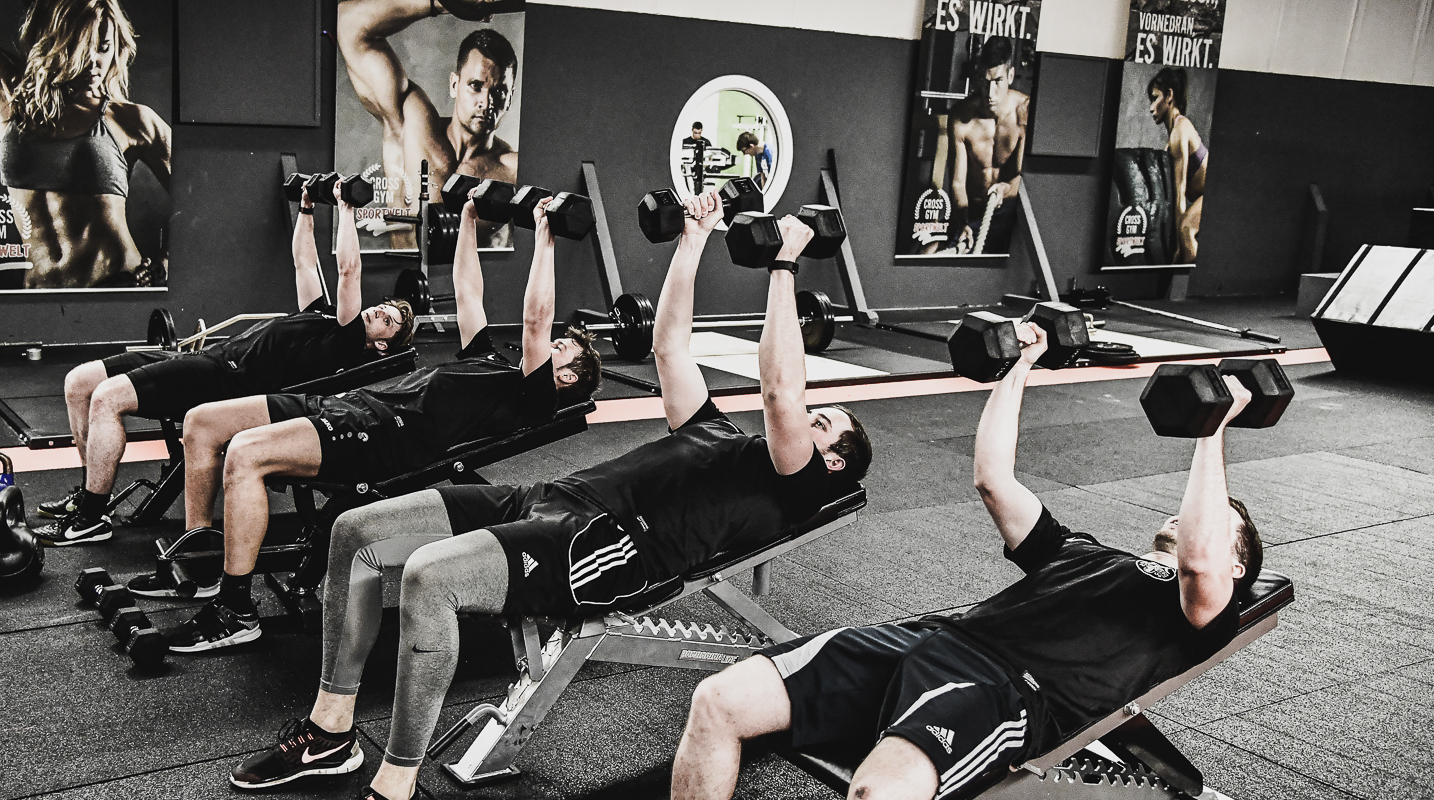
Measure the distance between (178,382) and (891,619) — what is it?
6.76 feet

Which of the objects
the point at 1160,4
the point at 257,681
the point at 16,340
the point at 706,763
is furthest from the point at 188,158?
the point at 1160,4

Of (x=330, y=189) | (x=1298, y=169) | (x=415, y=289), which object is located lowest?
(x=415, y=289)

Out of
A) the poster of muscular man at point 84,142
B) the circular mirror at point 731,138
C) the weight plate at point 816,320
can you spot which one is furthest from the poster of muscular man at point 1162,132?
the poster of muscular man at point 84,142

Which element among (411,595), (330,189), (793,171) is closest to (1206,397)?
(411,595)

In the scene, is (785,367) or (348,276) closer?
(785,367)

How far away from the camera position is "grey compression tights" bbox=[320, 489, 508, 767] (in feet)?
6.34

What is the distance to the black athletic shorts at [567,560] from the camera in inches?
82.4

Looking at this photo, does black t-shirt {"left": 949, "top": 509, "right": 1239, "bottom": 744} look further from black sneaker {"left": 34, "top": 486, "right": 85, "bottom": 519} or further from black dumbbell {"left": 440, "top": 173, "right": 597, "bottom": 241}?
black sneaker {"left": 34, "top": 486, "right": 85, "bottom": 519}

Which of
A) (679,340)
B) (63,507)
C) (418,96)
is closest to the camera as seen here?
(679,340)

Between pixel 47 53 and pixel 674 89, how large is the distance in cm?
332

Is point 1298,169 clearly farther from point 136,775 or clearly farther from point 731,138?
point 136,775

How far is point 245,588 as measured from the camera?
266 cm

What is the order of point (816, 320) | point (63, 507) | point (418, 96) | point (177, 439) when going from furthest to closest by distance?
point (816, 320) < point (418, 96) < point (177, 439) < point (63, 507)

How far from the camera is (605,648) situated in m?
2.17
